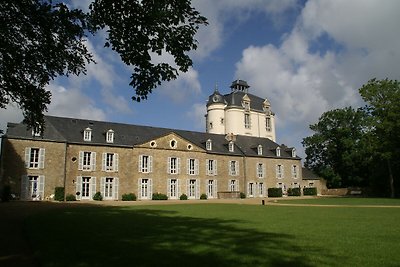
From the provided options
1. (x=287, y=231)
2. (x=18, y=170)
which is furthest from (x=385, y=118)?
(x=18, y=170)

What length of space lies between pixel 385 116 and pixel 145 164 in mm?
23864

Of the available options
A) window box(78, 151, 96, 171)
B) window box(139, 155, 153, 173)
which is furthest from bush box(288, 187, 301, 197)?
window box(78, 151, 96, 171)

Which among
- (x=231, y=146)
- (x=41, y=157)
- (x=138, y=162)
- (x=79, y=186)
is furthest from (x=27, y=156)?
(x=231, y=146)

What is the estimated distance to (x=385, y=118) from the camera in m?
36.2

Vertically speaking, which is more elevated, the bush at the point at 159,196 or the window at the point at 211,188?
the window at the point at 211,188

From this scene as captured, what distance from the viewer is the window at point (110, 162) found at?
35.1m

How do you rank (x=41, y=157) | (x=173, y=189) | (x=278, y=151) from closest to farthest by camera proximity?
(x=41, y=157)
(x=173, y=189)
(x=278, y=151)

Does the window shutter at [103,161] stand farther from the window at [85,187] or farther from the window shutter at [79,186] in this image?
the window shutter at [79,186]

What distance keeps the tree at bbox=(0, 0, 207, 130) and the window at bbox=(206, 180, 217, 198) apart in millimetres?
31500

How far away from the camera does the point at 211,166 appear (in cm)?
4228

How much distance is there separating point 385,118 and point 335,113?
1653cm

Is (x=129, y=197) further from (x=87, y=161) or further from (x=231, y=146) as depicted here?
(x=231, y=146)

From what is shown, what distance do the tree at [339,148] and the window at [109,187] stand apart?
1196 inches

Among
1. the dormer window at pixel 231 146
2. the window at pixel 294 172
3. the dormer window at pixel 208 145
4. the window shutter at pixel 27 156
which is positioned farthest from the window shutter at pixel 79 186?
the window at pixel 294 172
